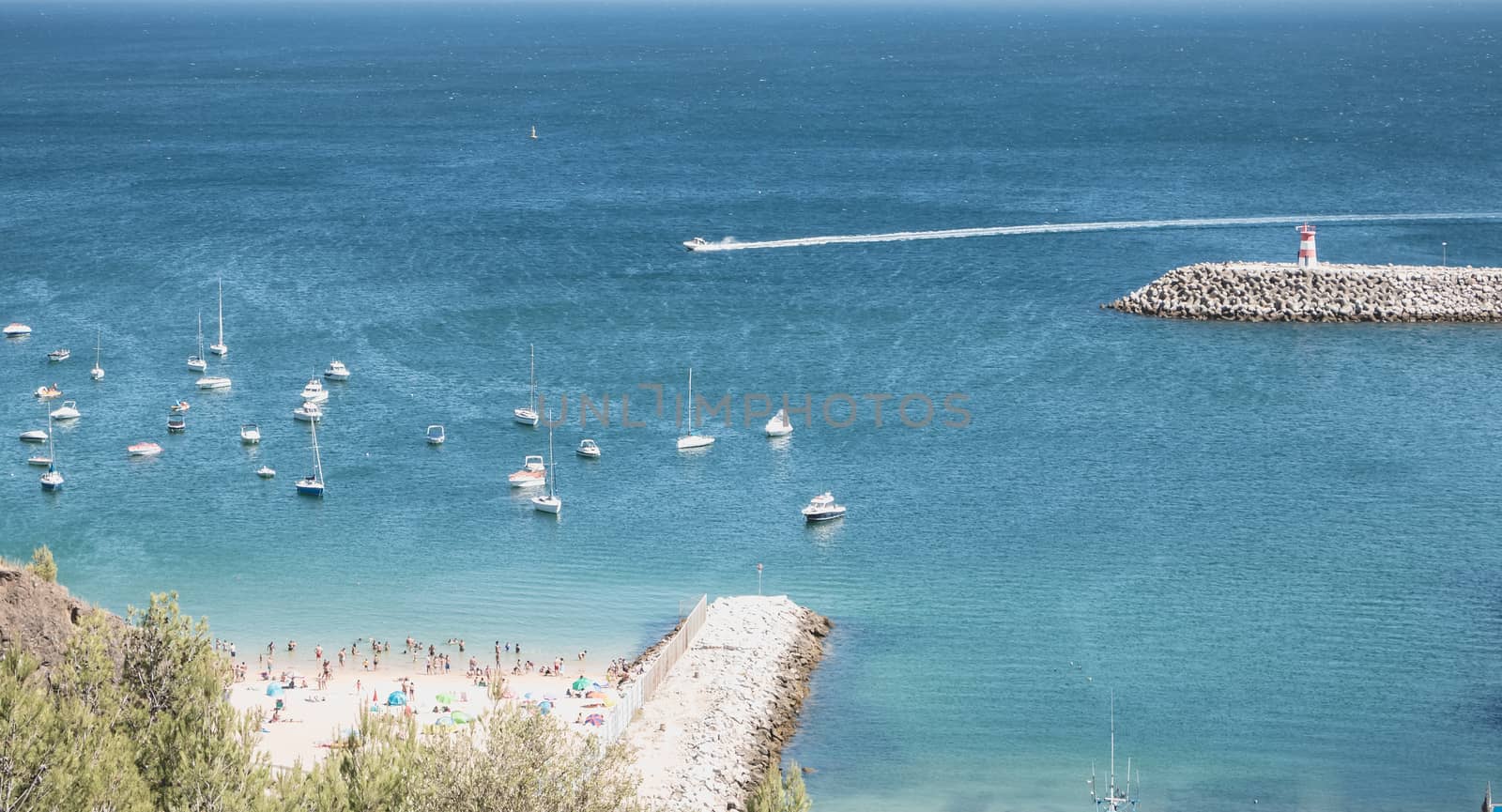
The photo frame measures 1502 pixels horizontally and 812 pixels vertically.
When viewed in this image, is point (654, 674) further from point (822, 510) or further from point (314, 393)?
point (314, 393)

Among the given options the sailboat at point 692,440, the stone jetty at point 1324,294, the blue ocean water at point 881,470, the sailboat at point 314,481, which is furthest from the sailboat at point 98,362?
the stone jetty at point 1324,294

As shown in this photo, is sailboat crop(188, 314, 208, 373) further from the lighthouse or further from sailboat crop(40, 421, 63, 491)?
the lighthouse

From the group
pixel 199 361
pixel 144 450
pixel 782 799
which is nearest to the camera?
pixel 782 799

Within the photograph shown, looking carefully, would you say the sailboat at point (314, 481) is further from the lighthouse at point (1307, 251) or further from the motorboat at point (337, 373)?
the lighthouse at point (1307, 251)

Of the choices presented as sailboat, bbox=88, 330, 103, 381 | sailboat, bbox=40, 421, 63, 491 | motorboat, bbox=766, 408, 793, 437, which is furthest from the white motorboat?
motorboat, bbox=766, 408, 793, 437

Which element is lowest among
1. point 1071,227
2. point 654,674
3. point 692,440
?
point 692,440

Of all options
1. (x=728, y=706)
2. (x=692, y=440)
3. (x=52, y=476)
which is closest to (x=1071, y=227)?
(x=692, y=440)
